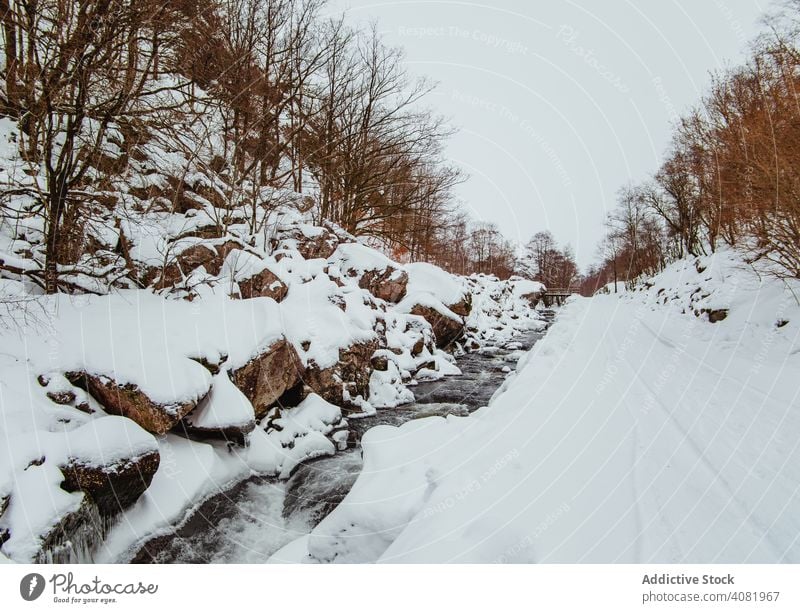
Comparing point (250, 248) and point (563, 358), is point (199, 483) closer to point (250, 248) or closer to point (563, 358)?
point (250, 248)

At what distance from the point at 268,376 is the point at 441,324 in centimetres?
781

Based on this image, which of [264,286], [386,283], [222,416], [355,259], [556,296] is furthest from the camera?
[556,296]

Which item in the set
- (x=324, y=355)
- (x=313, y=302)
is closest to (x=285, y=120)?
(x=313, y=302)

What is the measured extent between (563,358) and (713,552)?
6.35 meters

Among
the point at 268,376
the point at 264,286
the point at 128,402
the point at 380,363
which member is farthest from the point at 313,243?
the point at 128,402

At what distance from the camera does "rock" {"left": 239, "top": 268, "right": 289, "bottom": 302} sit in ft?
25.3

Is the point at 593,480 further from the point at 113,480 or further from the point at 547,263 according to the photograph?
the point at 547,263

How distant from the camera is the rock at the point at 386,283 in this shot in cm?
1216

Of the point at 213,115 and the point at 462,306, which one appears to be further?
the point at 462,306

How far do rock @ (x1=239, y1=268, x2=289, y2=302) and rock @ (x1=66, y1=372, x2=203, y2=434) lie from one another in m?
3.52

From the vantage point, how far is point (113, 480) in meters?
3.45
